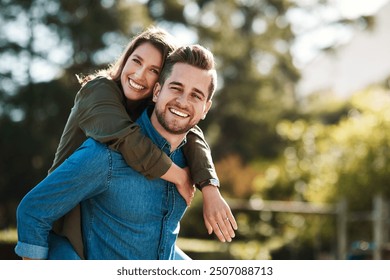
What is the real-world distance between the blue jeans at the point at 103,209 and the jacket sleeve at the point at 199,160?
4.6 inches

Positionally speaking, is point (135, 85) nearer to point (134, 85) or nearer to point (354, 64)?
point (134, 85)

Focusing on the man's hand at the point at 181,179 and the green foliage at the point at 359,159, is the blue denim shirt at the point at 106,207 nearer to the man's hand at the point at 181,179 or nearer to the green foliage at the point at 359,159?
the man's hand at the point at 181,179

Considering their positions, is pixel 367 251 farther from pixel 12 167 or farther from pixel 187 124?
pixel 12 167

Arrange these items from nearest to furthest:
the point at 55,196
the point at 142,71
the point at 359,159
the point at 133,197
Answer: the point at 55,196
the point at 133,197
the point at 142,71
the point at 359,159

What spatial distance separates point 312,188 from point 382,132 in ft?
7.49

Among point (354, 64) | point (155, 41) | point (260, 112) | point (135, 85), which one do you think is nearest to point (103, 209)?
point (135, 85)

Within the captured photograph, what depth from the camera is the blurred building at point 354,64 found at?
23.9 metres

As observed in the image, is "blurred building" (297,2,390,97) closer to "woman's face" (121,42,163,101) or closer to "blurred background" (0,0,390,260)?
"blurred background" (0,0,390,260)

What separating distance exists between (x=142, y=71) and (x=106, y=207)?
62 centimetres

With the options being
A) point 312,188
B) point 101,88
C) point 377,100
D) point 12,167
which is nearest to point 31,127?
point 12,167

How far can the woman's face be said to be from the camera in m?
2.69

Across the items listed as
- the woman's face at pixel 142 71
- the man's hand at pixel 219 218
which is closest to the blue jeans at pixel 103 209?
the man's hand at pixel 219 218

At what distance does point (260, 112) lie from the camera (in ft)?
77.8

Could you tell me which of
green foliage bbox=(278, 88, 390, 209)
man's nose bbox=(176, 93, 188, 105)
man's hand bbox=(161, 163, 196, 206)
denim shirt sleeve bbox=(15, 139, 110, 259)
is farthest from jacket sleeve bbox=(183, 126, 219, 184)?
green foliage bbox=(278, 88, 390, 209)
